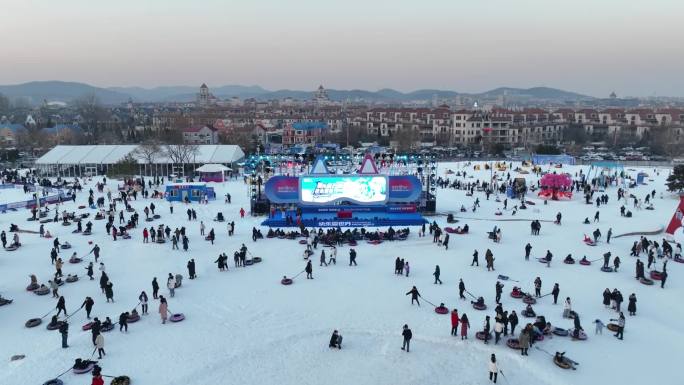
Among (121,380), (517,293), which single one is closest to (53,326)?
(121,380)

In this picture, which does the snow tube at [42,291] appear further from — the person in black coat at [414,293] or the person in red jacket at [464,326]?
the person in red jacket at [464,326]

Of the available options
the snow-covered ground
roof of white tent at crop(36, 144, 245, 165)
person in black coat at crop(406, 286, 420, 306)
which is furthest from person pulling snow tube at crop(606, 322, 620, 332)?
roof of white tent at crop(36, 144, 245, 165)

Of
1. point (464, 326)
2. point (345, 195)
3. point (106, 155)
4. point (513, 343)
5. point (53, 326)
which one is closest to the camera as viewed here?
point (513, 343)

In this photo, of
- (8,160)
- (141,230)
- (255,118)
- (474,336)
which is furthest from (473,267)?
(255,118)

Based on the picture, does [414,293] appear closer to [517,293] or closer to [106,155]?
[517,293]

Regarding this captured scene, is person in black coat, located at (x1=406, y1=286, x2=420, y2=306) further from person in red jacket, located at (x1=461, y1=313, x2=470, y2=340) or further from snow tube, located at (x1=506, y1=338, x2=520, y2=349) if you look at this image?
snow tube, located at (x1=506, y1=338, x2=520, y2=349)

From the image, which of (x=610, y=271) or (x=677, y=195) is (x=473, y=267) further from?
(x=677, y=195)
